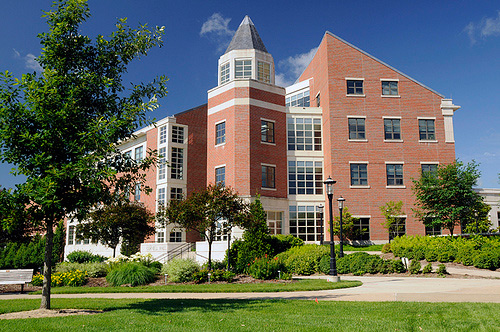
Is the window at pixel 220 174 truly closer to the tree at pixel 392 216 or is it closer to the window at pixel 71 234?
the tree at pixel 392 216

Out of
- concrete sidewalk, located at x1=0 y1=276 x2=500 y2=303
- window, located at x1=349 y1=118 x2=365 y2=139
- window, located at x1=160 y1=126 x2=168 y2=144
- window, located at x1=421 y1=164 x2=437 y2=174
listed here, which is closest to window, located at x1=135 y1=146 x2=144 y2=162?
window, located at x1=160 y1=126 x2=168 y2=144

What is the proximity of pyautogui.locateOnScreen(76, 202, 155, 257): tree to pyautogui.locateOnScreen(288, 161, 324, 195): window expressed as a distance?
11.6 m

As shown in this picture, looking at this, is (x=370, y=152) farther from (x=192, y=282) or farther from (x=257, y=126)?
(x=192, y=282)

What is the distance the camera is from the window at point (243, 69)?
3728 centimetres

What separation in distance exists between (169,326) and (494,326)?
571cm

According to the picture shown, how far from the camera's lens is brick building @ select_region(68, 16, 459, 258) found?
33.8 m

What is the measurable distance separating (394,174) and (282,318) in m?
29.1

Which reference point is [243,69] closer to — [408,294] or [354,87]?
[354,87]

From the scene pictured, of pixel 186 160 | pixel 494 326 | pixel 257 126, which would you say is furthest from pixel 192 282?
pixel 186 160

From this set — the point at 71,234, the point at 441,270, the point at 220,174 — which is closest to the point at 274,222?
the point at 220,174

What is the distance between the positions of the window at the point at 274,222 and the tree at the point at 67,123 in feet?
76.0

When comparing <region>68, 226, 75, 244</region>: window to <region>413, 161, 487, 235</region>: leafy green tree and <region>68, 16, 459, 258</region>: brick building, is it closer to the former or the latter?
<region>68, 16, 459, 258</region>: brick building

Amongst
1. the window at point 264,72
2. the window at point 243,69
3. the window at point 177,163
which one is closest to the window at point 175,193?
the window at point 177,163

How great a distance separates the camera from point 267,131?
3469 cm
